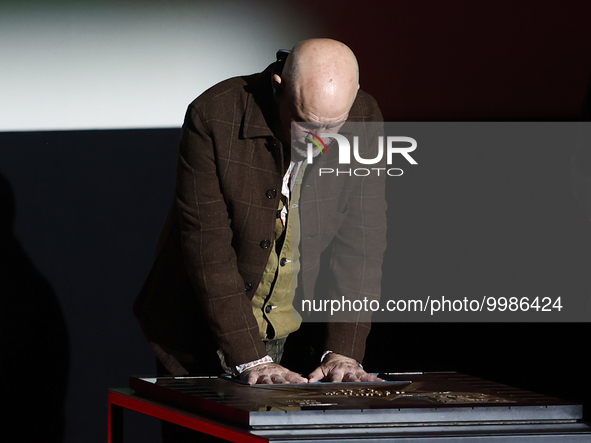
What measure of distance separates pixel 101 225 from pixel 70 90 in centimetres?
45

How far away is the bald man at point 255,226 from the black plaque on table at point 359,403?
105 mm

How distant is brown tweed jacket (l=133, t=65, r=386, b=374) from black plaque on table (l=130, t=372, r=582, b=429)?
0.19m

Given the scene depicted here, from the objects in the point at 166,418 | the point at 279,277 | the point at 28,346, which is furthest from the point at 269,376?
the point at 28,346

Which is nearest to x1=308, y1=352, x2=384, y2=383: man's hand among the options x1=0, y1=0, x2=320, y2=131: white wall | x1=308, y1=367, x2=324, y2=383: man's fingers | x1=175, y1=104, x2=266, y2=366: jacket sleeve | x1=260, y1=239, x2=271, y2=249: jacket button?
x1=308, y1=367, x2=324, y2=383: man's fingers

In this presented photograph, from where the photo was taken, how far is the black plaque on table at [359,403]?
1.12 m

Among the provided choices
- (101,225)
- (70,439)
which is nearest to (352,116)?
(101,225)

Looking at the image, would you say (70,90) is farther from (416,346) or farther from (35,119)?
(416,346)

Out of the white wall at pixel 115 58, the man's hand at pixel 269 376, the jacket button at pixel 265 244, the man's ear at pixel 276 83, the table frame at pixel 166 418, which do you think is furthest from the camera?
the white wall at pixel 115 58

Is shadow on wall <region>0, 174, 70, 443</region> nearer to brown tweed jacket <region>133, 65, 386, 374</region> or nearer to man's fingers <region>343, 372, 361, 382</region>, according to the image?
brown tweed jacket <region>133, 65, 386, 374</region>

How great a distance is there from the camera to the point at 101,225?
2.63 metres

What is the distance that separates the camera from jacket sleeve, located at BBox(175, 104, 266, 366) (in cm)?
152

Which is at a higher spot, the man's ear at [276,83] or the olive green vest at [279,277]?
the man's ear at [276,83]

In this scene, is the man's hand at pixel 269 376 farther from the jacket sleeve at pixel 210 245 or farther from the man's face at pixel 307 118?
the man's face at pixel 307 118

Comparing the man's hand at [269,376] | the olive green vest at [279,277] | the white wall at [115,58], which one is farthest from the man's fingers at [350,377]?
the white wall at [115,58]
